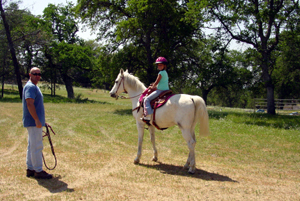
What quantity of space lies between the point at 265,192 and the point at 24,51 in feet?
129

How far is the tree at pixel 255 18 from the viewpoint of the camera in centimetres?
1973

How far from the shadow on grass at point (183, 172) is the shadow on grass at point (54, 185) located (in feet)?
8.65

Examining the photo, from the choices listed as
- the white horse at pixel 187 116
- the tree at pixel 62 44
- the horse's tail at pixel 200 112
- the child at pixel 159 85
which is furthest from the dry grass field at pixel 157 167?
the tree at pixel 62 44

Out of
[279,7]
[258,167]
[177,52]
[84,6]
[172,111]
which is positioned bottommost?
[258,167]

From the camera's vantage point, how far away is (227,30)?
869 inches

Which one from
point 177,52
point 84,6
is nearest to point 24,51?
point 84,6

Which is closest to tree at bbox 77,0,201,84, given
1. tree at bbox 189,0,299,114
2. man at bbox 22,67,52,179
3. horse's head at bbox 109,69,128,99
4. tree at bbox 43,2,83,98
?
tree at bbox 189,0,299,114

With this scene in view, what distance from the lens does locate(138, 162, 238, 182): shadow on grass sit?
6914mm

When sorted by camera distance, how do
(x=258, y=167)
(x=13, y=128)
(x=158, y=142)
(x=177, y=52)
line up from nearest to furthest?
(x=258, y=167), (x=158, y=142), (x=13, y=128), (x=177, y=52)

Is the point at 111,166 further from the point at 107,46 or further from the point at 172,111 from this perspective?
the point at 107,46

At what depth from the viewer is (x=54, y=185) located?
616cm

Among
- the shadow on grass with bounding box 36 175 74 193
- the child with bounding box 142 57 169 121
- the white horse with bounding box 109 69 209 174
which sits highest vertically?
the child with bounding box 142 57 169 121

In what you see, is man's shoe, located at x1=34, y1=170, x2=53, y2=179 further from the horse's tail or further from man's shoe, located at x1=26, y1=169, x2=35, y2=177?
the horse's tail

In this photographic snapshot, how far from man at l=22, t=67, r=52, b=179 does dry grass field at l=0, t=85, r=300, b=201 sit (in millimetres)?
386
